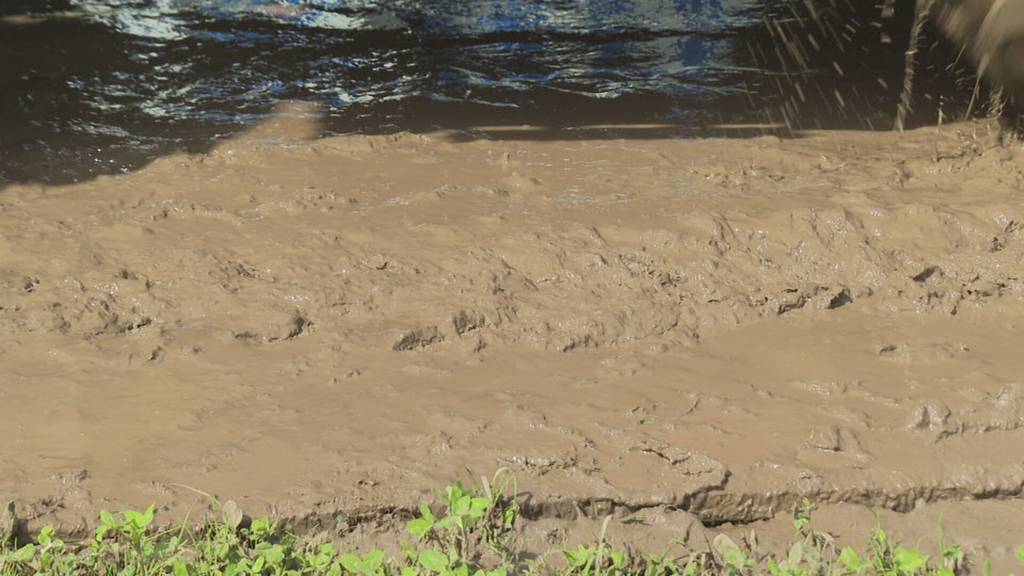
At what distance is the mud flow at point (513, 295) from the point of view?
364cm

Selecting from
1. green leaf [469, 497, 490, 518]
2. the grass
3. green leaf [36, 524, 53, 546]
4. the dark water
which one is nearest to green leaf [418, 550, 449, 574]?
the grass

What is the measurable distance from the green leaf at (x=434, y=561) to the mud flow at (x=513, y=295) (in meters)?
0.34

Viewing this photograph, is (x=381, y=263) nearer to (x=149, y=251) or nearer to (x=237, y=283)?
(x=237, y=283)

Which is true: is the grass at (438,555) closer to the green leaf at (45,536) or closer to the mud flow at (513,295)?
the green leaf at (45,536)

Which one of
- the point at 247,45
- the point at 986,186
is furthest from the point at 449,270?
the point at 247,45

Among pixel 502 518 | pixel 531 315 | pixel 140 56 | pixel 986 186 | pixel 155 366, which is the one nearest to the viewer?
pixel 502 518

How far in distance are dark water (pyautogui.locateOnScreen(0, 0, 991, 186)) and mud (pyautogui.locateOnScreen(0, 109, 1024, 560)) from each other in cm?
56

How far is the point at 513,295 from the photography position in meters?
4.55

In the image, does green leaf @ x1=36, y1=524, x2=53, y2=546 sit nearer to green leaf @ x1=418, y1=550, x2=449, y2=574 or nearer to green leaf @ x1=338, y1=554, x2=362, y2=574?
green leaf @ x1=338, y1=554, x2=362, y2=574

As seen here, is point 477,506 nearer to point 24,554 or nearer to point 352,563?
point 352,563

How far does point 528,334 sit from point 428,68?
3.30 meters

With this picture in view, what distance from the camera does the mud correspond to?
3631 millimetres

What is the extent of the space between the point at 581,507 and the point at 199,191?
270 centimetres

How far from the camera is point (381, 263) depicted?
4.73 m
